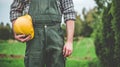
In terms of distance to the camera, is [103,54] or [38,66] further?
[103,54]

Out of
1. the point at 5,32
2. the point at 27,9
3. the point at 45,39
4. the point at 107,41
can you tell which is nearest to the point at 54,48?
the point at 45,39

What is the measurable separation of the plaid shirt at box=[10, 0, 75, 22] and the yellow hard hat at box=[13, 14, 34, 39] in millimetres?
146

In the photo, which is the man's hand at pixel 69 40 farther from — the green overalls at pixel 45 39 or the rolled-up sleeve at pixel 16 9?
the rolled-up sleeve at pixel 16 9

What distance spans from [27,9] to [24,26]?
21 centimetres

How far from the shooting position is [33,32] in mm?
3896

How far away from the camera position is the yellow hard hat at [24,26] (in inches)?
152

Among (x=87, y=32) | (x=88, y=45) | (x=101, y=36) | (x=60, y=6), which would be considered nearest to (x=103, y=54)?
(x=101, y=36)

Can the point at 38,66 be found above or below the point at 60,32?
below

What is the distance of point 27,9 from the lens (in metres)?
4.00

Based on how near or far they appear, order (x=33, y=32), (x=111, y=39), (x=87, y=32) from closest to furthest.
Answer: (x=33, y=32), (x=111, y=39), (x=87, y=32)

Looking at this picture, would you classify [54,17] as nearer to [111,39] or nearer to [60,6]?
[60,6]

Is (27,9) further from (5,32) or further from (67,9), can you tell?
(5,32)

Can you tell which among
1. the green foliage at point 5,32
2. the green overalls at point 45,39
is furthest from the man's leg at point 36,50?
the green foliage at point 5,32

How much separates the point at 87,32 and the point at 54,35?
42.3 metres
